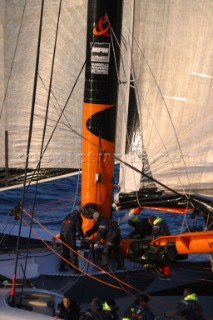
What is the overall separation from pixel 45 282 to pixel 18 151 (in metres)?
2.44

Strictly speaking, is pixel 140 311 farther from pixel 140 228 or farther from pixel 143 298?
pixel 140 228

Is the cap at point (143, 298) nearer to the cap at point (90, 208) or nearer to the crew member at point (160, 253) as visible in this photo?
the crew member at point (160, 253)

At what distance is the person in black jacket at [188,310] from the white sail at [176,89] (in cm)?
215

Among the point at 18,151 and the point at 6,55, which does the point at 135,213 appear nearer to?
the point at 18,151

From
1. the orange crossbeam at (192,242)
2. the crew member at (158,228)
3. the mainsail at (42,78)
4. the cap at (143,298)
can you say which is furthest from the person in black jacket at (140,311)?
the mainsail at (42,78)

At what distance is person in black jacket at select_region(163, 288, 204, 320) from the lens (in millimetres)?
12664

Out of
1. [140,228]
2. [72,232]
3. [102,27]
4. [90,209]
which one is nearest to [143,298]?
[72,232]

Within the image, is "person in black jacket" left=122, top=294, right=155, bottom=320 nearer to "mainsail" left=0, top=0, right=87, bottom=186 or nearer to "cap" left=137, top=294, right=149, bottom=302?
"cap" left=137, top=294, right=149, bottom=302

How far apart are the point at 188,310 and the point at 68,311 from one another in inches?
58.7

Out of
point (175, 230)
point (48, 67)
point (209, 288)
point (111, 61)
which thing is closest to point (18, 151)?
point (48, 67)

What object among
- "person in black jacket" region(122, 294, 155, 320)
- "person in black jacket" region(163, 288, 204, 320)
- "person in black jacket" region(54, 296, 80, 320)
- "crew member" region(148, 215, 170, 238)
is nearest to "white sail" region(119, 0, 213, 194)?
"crew member" region(148, 215, 170, 238)

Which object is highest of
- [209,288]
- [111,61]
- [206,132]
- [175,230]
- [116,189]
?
[111,61]

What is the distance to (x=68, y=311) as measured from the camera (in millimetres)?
12508

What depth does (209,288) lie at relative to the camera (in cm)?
1430
